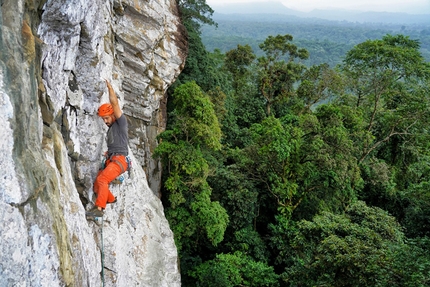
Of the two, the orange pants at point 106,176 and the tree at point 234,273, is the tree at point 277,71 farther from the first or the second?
the orange pants at point 106,176

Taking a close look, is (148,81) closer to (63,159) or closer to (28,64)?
(63,159)

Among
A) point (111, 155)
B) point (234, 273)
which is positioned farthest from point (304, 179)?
point (111, 155)

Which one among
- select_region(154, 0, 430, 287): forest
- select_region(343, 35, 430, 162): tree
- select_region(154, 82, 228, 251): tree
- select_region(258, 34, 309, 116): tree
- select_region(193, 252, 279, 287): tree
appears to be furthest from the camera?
select_region(258, 34, 309, 116): tree

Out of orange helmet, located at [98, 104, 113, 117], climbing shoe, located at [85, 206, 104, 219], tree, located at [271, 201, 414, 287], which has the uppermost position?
orange helmet, located at [98, 104, 113, 117]

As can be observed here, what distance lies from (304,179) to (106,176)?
417 inches

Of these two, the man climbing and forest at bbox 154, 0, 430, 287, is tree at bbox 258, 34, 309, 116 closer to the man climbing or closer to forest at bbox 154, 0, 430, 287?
forest at bbox 154, 0, 430, 287

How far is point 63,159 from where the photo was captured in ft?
16.9

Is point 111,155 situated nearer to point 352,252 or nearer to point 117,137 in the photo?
point 117,137

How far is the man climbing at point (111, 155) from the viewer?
5.89 meters

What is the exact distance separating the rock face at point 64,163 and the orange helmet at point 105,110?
1.91ft

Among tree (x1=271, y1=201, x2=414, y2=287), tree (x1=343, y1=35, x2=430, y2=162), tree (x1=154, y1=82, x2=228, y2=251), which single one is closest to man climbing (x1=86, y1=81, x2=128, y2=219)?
tree (x1=154, y1=82, x2=228, y2=251)

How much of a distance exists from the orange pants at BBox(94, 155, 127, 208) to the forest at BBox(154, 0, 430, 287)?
4683 millimetres

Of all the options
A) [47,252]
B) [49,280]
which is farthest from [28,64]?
[49,280]

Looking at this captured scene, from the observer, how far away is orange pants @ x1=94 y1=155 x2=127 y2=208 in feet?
19.3
